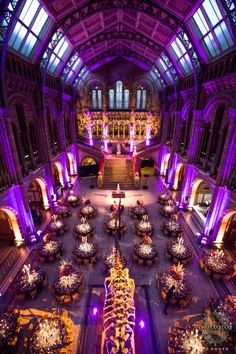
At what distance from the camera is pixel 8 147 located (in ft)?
44.3

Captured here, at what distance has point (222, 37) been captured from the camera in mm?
13219

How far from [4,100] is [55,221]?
992 centimetres

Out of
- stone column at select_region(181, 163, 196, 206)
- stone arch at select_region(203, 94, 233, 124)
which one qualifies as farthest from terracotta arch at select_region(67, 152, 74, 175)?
stone arch at select_region(203, 94, 233, 124)

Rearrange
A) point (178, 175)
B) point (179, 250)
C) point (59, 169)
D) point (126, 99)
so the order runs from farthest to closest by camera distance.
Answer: point (126, 99) < point (178, 175) < point (59, 169) < point (179, 250)

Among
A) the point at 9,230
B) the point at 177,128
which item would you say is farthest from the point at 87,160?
the point at 9,230

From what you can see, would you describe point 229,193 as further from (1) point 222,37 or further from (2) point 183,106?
(2) point 183,106

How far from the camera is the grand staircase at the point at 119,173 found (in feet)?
86.8

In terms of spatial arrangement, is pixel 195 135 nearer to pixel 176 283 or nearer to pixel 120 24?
pixel 176 283

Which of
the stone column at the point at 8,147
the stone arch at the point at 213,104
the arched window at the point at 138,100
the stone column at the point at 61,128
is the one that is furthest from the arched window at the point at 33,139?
the arched window at the point at 138,100

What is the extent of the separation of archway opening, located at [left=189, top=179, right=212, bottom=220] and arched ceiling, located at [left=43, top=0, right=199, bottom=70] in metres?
13.5

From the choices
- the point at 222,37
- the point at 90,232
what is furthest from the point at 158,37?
the point at 90,232

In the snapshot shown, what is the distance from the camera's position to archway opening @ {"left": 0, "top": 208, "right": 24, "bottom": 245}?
15172 mm

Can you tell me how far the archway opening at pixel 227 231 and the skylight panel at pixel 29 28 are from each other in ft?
61.7

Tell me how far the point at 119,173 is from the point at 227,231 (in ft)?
52.8
